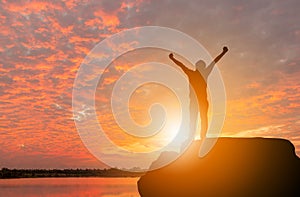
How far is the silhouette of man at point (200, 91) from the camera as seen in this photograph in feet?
56.7

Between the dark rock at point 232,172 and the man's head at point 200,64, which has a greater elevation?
the man's head at point 200,64

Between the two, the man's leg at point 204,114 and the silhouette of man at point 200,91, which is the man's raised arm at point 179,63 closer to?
the silhouette of man at point 200,91

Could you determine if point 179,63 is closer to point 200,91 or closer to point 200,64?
point 200,64

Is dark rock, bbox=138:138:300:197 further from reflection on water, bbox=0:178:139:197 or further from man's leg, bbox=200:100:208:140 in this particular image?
reflection on water, bbox=0:178:139:197

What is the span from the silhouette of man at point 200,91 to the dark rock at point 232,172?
1012 millimetres

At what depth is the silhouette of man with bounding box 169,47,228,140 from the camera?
17297 millimetres

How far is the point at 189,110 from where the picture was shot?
17672mm

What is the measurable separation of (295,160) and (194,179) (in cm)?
542

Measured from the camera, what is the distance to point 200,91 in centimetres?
1733

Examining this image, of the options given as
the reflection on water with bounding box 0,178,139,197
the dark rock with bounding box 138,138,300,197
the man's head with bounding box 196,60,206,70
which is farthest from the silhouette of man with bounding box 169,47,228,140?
the reflection on water with bounding box 0,178,139,197

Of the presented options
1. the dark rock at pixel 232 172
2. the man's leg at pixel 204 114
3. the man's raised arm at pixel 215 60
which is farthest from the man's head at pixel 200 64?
the dark rock at pixel 232 172

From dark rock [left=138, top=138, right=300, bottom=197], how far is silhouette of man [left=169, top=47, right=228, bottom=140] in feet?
3.32

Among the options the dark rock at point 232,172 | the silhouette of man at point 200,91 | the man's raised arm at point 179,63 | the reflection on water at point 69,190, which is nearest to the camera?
the dark rock at point 232,172

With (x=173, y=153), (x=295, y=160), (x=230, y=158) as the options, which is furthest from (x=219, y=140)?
(x=295, y=160)
